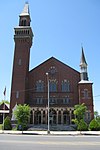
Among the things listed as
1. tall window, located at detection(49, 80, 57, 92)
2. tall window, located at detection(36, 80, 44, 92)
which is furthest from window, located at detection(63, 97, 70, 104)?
tall window, located at detection(36, 80, 44, 92)

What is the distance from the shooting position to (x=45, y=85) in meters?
51.3

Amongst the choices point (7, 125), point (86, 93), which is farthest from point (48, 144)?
point (86, 93)

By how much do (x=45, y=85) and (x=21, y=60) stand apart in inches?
354

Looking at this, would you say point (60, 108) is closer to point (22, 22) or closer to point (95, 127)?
point (95, 127)

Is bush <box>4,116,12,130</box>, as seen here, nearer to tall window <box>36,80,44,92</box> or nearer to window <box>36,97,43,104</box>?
window <box>36,97,43,104</box>

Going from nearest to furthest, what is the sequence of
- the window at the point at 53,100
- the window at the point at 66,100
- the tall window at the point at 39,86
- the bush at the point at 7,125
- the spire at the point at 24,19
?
the bush at the point at 7,125
the window at the point at 66,100
the window at the point at 53,100
the tall window at the point at 39,86
the spire at the point at 24,19

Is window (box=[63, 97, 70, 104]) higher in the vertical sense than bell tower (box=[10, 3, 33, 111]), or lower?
lower

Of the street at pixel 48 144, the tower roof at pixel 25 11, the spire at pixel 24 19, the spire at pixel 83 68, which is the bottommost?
the street at pixel 48 144

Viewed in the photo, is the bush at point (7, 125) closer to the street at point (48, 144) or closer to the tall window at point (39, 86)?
the tall window at point (39, 86)

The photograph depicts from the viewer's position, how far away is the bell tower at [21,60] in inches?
1874

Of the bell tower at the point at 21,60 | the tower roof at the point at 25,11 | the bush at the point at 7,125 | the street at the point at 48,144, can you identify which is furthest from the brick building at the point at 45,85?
the street at the point at 48,144

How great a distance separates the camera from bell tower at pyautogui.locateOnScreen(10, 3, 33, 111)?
47.6 metres

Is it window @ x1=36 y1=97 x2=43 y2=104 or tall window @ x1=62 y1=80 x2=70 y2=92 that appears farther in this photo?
tall window @ x1=62 y1=80 x2=70 y2=92

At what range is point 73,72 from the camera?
52.0 meters
